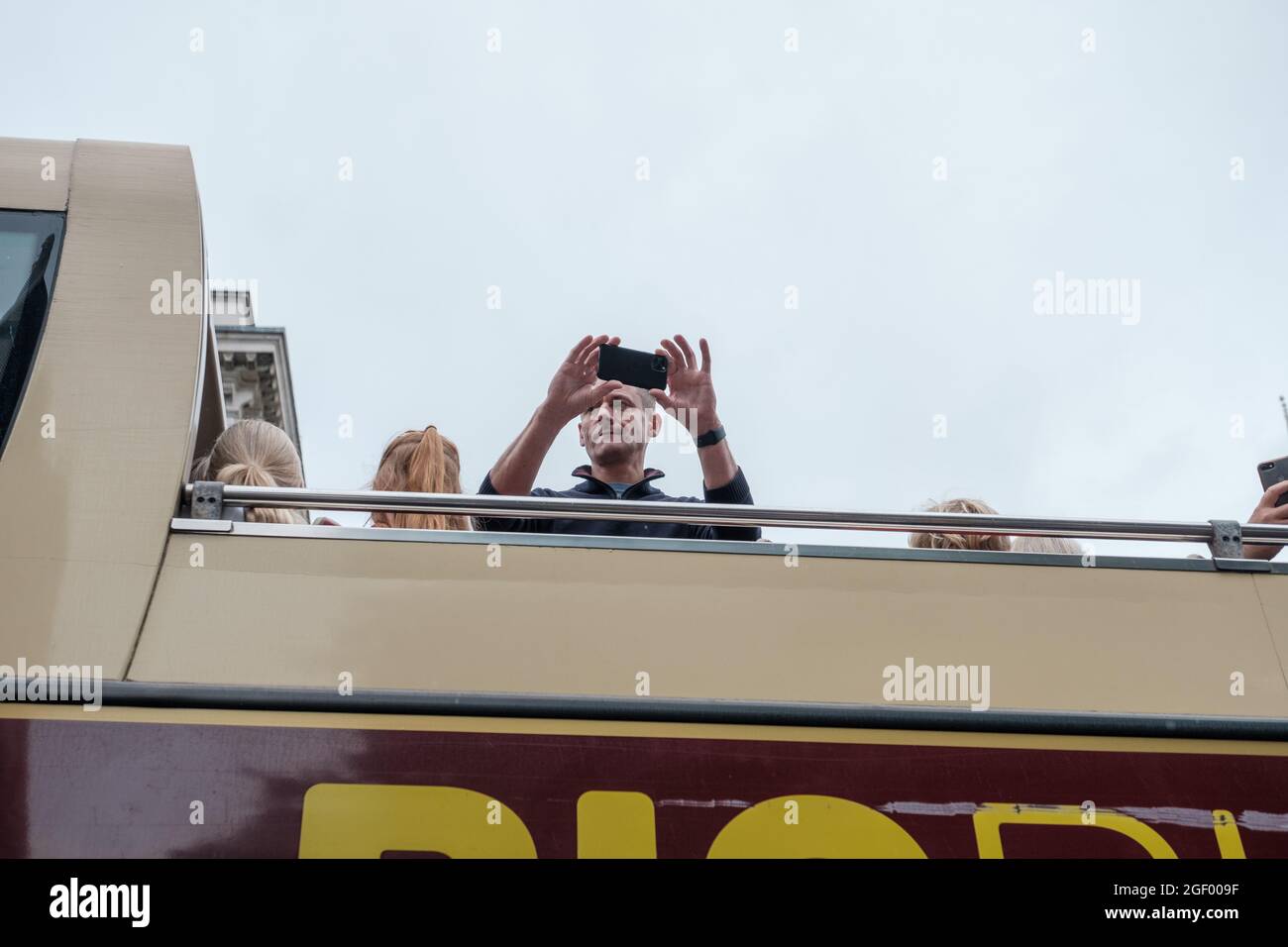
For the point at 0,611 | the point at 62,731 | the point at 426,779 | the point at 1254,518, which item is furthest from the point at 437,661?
the point at 1254,518

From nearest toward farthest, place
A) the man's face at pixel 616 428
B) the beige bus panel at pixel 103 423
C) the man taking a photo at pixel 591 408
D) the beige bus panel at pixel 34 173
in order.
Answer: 1. the beige bus panel at pixel 103 423
2. the beige bus panel at pixel 34 173
3. the man taking a photo at pixel 591 408
4. the man's face at pixel 616 428

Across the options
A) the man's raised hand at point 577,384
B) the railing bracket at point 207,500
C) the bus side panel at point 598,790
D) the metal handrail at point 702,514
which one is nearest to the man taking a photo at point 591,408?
the man's raised hand at point 577,384

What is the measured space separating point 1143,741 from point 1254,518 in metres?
1.11

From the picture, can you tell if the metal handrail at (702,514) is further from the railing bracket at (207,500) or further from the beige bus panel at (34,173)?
the beige bus panel at (34,173)

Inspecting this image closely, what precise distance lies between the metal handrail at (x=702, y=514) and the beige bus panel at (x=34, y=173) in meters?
0.70

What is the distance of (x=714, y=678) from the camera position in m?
1.95

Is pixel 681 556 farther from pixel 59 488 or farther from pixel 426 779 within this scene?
pixel 59 488

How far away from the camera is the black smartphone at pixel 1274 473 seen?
2.78 metres

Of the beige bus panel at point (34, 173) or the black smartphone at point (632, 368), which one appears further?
the black smartphone at point (632, 368)

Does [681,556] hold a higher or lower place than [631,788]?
higher

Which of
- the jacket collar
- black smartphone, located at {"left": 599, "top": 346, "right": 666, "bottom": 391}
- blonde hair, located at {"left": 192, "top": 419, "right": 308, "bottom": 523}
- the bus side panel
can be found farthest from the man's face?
the bus side panel

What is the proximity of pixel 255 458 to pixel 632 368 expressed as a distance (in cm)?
96

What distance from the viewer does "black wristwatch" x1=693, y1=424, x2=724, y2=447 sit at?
9.85 feet

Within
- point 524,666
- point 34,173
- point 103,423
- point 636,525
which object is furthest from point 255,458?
point 524,666
